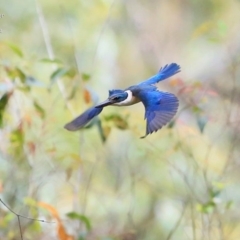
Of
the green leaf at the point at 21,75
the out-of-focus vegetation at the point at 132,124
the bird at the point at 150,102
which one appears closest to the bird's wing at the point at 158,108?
the bird at the point at 150,102

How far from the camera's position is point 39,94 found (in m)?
1.46

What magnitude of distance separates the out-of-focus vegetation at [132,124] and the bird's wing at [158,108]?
0.95m

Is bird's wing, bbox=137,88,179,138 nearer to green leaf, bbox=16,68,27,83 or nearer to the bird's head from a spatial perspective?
the bird's head

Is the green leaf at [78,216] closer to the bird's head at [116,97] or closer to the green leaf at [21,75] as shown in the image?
the green leaf at [21,75]

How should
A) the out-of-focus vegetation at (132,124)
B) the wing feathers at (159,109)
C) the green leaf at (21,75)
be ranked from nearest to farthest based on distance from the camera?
the wing feathers at (159,109) → the green leaf at (21,75) → the out-of-focus vegetation at (132,124)

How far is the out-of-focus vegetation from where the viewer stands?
4.46 feet

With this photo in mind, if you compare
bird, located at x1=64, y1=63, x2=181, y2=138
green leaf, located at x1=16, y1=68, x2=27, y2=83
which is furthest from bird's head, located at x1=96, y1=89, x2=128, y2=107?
green leaf, located at x1=16, y1=68, x2=27, y2=83

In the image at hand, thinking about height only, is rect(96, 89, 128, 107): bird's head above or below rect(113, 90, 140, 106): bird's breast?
above

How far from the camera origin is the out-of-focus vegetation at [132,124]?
4.46ft

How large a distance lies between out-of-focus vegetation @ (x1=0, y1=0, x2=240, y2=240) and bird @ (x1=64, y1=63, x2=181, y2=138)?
A: 3.04ft

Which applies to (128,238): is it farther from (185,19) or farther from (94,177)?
(185,19)

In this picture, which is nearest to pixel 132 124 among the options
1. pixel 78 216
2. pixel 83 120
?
pixel 78 216

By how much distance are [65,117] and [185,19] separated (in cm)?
53

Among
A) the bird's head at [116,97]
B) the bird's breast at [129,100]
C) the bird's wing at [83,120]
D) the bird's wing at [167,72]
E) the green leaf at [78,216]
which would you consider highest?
the bird's wing at [167,72]
